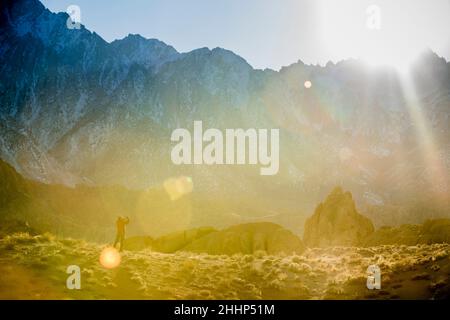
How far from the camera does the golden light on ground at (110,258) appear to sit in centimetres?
2228

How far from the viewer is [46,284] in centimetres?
1792

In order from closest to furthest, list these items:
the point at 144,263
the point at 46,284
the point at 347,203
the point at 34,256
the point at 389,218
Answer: the point at 46,284 → the point at 34,256 → the point at 144,263 → the point at 347,203 → the point at 389,218

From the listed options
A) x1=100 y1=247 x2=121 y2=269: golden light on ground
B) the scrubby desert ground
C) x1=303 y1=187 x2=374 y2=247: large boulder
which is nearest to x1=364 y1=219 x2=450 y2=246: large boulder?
x1=303 y1=187 x2=374 y2=247: large boulder

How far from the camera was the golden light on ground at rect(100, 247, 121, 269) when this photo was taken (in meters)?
22.3

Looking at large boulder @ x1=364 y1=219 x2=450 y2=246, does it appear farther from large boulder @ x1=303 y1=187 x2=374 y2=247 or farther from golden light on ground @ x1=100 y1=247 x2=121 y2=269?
golden light on ground @ x1=100 y1=247 x2=121 y2=269

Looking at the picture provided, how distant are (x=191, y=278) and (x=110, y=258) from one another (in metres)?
4.63

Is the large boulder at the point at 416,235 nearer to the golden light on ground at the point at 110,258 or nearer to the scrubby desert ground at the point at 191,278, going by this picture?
the scrubby desert ground at the point at 191,278

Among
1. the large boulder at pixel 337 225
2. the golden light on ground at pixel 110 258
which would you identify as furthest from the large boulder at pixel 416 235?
the golden light on ground at pixel 110 258

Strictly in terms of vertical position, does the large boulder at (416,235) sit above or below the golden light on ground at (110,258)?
above

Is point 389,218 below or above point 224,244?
above

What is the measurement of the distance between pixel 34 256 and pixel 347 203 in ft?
272

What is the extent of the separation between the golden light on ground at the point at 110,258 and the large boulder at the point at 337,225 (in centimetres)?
6665
